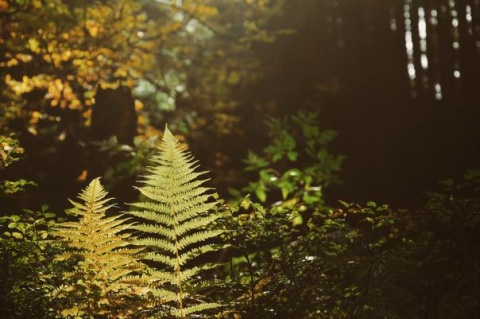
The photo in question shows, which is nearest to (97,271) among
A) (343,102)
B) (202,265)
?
(202,265)

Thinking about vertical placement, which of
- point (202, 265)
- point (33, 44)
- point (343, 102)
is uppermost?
point (33, 44)

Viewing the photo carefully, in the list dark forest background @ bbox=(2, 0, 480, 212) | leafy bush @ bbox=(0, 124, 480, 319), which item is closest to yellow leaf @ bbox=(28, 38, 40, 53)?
dark forest background @ bbox=(2, 0, 480, 212)

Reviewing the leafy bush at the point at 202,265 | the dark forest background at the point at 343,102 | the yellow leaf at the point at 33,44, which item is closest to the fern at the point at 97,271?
the leafy bush at the point at 202,265

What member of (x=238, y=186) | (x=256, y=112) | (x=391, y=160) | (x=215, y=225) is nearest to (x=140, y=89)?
(x=256, y=112)

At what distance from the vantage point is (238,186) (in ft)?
21.3

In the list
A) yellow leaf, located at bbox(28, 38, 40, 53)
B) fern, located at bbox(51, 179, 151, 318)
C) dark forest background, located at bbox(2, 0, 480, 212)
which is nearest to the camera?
fern, located at bbox(51, 179, 151, 318)

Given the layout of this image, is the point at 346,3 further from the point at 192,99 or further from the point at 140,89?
the point at 140,89

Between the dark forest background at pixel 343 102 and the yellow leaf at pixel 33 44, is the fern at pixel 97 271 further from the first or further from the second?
the yellow leaf at pixel 33 44

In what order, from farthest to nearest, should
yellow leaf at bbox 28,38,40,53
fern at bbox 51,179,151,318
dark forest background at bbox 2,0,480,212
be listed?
dark forest background at bbox 2,0,480,212 → yellow leaf at bbox 28,38,40,53 → fern at bbox 51,179,151,318

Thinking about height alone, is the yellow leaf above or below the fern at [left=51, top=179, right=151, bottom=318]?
above

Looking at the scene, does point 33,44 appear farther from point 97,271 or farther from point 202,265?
point 202,265

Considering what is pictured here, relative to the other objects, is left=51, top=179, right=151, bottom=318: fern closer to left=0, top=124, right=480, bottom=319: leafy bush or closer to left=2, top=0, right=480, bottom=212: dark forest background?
left=0, top=124, right=480, bottom=319: leafy bush

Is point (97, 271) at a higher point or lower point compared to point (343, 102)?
lower

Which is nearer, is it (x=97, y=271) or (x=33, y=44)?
(x=97, y=271)
